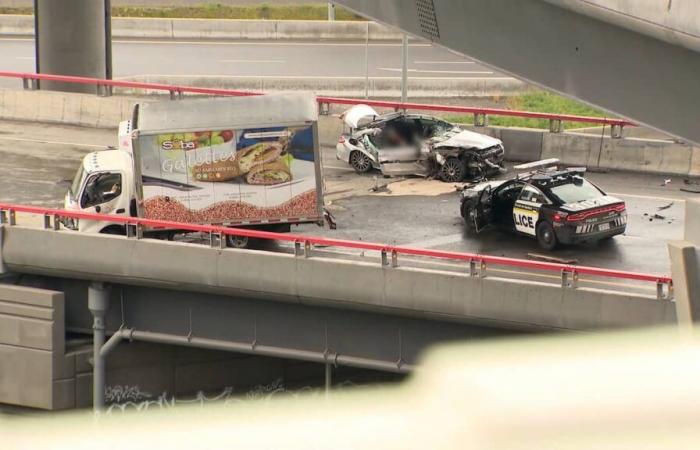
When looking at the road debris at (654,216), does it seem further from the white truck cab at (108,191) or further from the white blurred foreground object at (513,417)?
the white blurred foreground object at (513,417)

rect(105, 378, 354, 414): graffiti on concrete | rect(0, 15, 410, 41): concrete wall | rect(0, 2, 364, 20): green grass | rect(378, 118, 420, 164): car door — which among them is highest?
rect(0, 2, 364, 20): green grass

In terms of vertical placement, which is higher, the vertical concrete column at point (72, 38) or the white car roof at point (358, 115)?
the vertical concrete column at point (72, 38)

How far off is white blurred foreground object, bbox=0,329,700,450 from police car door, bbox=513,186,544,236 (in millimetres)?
20514

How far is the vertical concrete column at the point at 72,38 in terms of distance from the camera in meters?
37.3

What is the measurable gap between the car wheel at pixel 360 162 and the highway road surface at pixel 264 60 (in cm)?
1524

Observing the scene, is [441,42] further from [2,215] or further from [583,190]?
[2,215]

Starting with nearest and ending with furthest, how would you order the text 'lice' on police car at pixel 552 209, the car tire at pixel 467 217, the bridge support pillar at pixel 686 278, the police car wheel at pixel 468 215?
the bridge support pillar at pixel 686 278, the text 'lice' on police car at pixel 552 209, the police car wheel at pixel 468 215, the car tire at pixel 467 217

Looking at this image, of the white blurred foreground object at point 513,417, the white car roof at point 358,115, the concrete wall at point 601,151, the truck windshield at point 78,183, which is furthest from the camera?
the white car roof at point 358,115

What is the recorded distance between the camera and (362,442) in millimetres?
3436

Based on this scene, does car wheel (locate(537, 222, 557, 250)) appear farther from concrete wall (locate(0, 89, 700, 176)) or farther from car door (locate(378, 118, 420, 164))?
concrete wall (locate(0, 89, 700, 176))

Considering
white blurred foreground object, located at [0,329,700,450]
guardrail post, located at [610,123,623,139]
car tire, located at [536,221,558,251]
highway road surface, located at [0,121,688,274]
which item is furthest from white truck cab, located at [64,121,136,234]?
white blurred foreground object, located at [0,329,700,450]

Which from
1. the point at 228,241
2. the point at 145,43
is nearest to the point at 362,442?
the point at 228,241

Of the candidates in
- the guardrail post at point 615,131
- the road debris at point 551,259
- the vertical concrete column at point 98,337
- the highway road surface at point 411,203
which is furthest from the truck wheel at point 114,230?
the guardrail post at point 615,131

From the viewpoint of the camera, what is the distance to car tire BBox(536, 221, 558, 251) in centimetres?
2353
